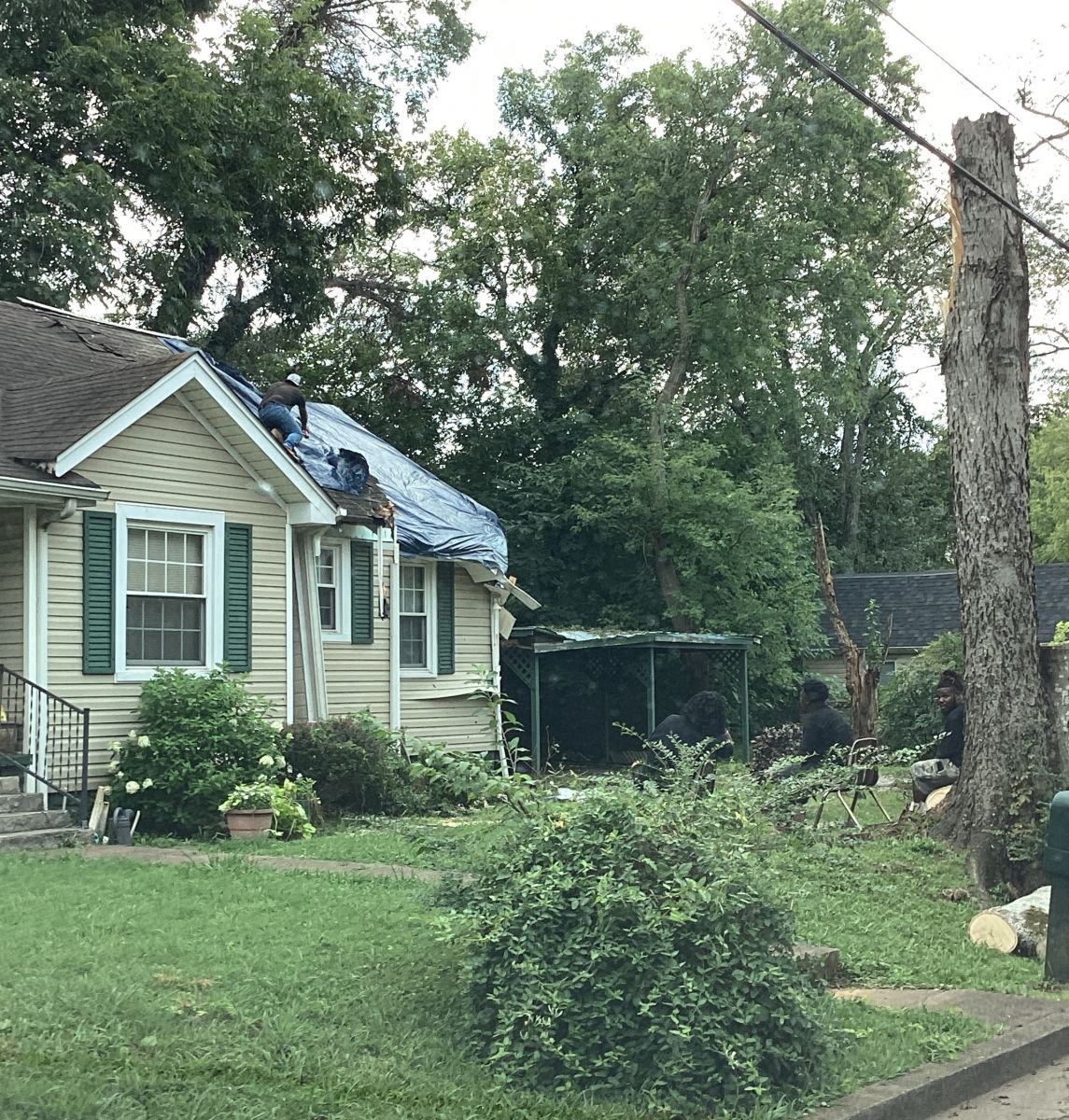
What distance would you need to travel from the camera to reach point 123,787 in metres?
13.1

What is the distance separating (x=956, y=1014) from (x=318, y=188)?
22853 millimetres

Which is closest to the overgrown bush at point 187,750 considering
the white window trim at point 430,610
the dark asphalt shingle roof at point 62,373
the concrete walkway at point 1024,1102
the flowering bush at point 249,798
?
the flowering bush at point 249,798

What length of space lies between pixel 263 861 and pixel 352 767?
3897 mm

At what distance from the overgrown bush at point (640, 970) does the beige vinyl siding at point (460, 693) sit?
12582mm

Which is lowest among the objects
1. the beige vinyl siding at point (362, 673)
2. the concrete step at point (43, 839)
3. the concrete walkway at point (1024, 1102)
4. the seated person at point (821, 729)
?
the concrete walkway at point (1024, 1102)

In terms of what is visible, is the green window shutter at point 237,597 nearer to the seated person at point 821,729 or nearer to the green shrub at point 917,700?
the seated person at point 821,729

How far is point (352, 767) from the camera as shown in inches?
578

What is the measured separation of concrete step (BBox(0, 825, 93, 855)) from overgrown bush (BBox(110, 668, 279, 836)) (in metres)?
0.93

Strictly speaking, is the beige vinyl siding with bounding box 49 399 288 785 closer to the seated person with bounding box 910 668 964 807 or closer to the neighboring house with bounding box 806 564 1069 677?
the seated person with bounding box 910 668 964 807

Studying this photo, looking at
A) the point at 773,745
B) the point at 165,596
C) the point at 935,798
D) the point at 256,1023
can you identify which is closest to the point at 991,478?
the point at 935,798

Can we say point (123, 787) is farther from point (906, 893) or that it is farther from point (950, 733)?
A: point (950, 733)

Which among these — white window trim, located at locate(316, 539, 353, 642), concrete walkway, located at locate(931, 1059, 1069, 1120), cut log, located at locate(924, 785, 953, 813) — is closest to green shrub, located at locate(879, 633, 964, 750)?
cut log, located at locate(924, 785, 953, 813)

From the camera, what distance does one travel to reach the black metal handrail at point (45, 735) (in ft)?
41.7

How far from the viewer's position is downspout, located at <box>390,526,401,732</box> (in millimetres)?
17828
